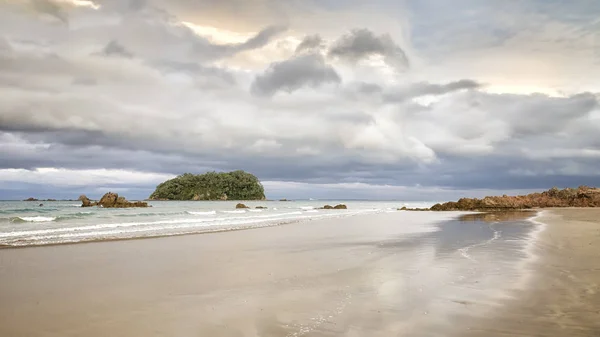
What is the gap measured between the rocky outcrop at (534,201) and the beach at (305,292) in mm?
A: 45666

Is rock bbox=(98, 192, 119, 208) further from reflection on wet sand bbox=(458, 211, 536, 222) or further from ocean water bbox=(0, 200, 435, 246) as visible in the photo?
reflection on wet sand bbox=(458, 211, 536, 222)

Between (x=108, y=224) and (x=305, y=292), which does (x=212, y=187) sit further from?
(x=305, y=292)

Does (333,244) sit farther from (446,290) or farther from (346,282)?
(446,290)

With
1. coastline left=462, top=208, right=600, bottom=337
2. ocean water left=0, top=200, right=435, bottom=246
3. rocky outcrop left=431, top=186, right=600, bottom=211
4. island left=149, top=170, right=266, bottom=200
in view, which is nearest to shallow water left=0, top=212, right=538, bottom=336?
coastline left=462, top=208, right=600, bottom=337

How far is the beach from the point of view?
236 inches

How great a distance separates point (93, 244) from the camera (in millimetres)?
17688

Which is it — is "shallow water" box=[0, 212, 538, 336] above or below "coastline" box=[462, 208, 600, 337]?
below

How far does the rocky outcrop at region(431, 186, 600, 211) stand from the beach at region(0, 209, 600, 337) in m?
45.7

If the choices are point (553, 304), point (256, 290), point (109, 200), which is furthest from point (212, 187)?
point (553, 304)

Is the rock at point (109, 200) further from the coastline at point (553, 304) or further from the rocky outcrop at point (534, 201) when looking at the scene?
the coastline at point (553, 304)

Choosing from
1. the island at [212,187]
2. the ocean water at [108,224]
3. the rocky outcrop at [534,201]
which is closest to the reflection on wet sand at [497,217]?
the rocky outcrop at [534,201]

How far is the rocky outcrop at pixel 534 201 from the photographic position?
185 feet

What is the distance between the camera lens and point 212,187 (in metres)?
175

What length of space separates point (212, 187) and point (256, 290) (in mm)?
170996
